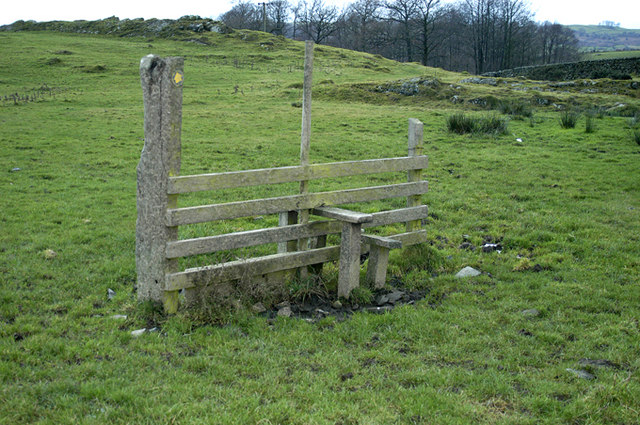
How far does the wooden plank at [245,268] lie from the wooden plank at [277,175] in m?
0.90

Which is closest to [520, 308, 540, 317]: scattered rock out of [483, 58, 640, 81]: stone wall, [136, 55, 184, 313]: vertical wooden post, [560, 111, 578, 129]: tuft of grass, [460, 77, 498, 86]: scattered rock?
[136, 55, 184, 313]: vertical wooden post

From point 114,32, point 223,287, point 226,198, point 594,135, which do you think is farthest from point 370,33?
point 223,287

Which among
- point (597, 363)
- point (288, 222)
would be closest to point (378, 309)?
point (288, 222)

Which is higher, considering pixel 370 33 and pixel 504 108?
pixel 370 33

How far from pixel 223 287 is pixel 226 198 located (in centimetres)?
571

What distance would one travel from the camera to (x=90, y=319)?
5.77m

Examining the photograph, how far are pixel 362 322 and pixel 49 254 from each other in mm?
4867

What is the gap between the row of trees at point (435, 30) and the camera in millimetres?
72875

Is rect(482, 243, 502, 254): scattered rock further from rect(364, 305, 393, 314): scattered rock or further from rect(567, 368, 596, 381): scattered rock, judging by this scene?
rect(567, 368, 596, 381): scattered rock

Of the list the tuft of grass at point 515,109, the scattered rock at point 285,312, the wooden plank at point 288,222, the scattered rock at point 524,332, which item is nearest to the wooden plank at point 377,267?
the wooden plank at point 288,222

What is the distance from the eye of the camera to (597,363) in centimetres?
504

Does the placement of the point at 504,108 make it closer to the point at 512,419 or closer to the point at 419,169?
the point at 419,169

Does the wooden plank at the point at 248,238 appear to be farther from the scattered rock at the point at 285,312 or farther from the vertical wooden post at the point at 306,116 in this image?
the scattered rock at the point at 285,312

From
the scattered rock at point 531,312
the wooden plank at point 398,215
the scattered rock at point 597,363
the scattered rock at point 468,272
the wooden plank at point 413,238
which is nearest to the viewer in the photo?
the scattered rock at point 597,363
